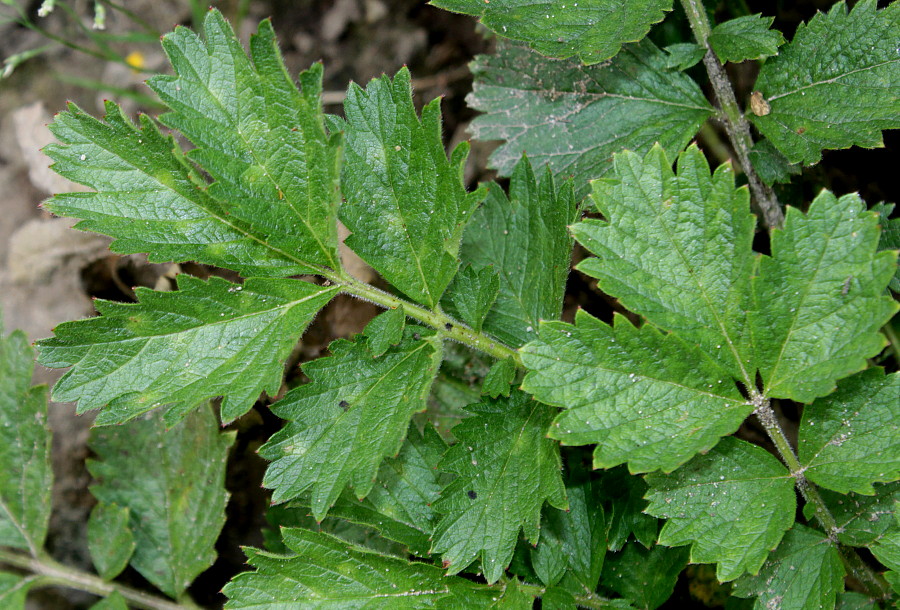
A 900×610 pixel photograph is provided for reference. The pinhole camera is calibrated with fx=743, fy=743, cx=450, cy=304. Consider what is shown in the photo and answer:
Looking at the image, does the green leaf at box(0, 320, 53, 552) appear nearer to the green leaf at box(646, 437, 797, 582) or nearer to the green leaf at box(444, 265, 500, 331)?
the green leaf at box(444, 265, 500, 331)

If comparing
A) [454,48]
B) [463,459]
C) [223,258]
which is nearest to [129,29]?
[454,48]

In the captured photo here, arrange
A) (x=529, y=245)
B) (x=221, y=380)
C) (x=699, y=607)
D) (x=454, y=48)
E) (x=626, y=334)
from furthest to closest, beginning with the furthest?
(x=454, y=48) → (x=699, y=607) → (x=529, y=245) → (x=221, y=380) → (x=626, y=334)

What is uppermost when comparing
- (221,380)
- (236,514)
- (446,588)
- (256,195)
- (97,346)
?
(256,195)

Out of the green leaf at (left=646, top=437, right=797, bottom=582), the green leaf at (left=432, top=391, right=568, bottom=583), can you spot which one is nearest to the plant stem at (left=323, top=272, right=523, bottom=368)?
the green leaf at (left=432, top=391, right=568, bottom=583)

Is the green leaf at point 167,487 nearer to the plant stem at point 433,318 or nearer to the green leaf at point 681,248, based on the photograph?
the plant stem at point 433,318

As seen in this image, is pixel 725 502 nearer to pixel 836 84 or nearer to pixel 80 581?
pixel 836 84

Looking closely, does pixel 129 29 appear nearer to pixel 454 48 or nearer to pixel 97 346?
pixel 454 48
